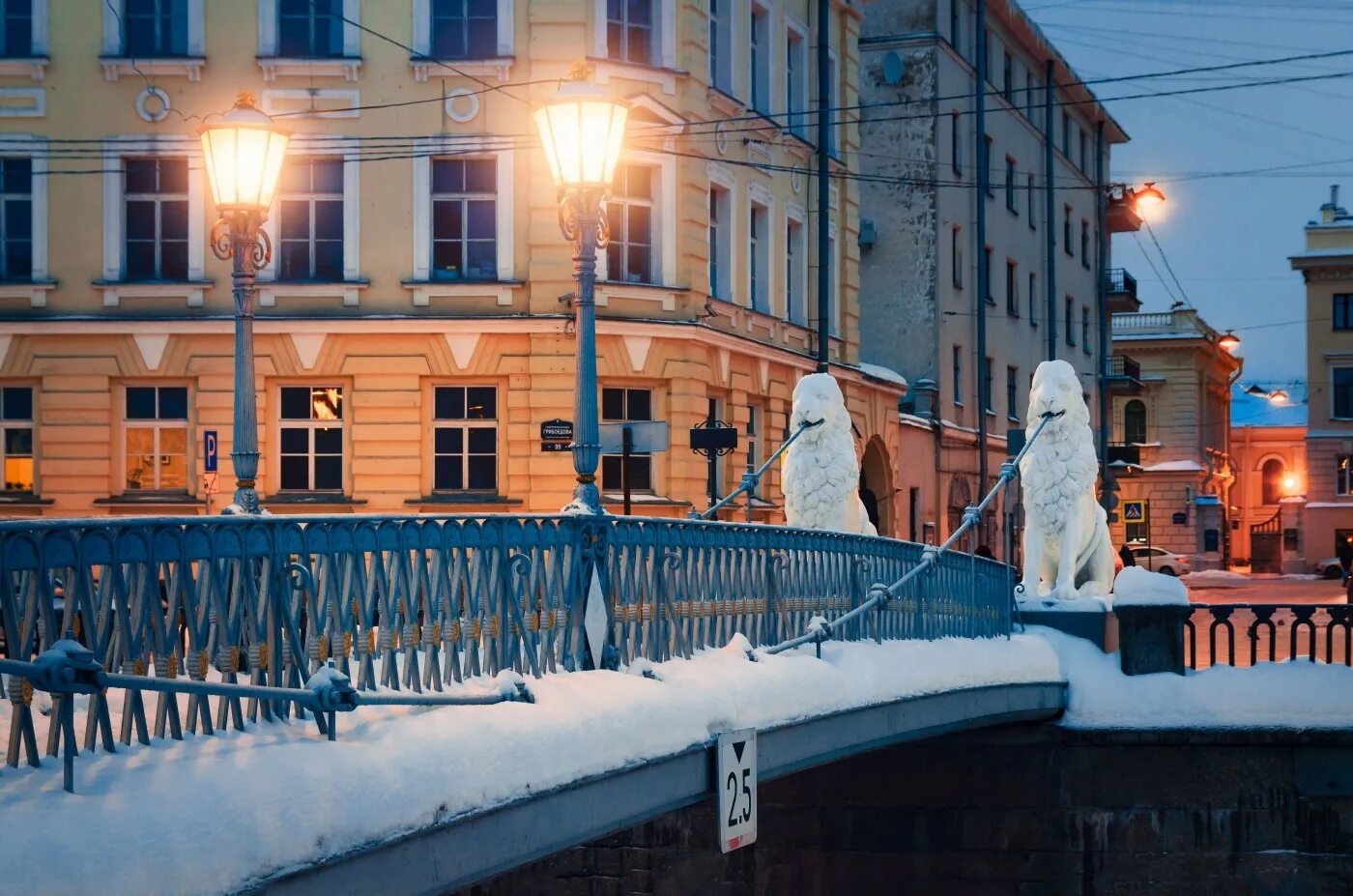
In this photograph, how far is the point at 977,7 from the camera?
145 ft

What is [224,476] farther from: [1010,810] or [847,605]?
[847,605]

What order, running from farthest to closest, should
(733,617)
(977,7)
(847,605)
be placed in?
(977,7), (847,605), (733,617)

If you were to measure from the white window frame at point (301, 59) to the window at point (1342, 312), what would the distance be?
5626cm

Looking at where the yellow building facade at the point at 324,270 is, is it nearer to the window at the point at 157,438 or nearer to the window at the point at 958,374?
the window at the point at 157,438

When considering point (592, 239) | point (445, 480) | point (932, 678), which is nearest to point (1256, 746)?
point (932, 678)

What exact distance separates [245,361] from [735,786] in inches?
159

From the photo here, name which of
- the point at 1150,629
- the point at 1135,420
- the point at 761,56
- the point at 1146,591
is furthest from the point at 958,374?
the point at 1135,420

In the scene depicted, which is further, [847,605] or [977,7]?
[977,7]

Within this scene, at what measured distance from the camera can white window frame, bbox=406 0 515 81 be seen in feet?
84.6

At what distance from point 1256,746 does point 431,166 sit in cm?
1368

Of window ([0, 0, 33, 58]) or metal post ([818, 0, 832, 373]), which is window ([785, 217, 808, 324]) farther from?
window ([0, 0, 33, 58])

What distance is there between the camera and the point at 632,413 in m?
26.4

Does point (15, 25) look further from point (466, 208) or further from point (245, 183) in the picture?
point (245, 183)

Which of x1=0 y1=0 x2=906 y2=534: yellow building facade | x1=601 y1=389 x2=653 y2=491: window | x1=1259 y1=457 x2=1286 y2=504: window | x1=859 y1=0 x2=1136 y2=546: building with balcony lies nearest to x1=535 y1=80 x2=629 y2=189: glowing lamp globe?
x1=0 y1=0 x2=906 y2=534: yellow building facade
